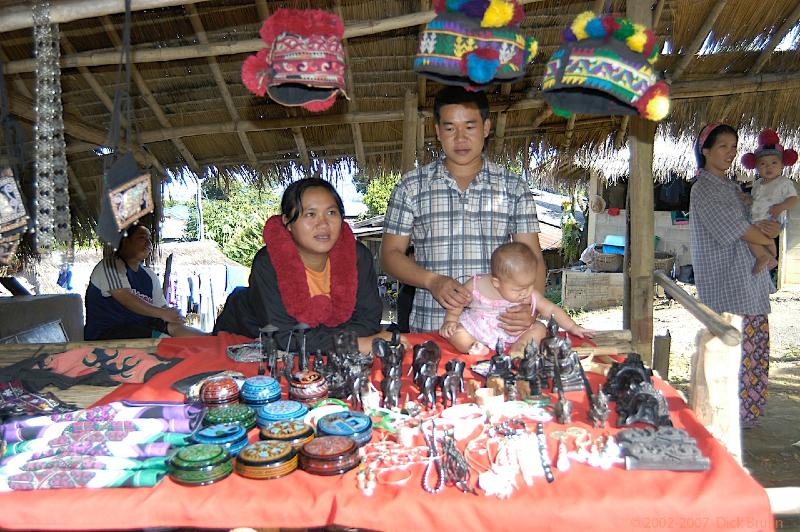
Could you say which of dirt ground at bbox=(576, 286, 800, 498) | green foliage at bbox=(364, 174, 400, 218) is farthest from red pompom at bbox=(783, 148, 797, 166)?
green foliage at bbox=(364, 174, 400, 218)

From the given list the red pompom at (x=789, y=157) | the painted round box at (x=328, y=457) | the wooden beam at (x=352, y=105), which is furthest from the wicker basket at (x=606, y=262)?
the painted round box at (x=328, y=457)

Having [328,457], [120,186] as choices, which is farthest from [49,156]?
[328,457]

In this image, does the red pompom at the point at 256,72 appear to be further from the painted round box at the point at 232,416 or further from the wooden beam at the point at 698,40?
the wooden beam at the point at 698,40

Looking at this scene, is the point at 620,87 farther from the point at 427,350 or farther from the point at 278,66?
the point at 278,66

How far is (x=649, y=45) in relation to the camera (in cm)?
255

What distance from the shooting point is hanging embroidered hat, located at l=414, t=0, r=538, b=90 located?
8.76ft

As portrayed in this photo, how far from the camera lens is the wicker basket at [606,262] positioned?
1280 cm

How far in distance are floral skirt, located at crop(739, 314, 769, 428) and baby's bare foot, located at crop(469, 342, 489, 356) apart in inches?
98.7

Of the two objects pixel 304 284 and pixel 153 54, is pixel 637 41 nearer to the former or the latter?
pixel 304 284

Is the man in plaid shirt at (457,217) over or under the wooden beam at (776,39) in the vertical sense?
under

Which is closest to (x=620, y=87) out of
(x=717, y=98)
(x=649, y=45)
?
(x=649, y=45)

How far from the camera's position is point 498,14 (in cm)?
267

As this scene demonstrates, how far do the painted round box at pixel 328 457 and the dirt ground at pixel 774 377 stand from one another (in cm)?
358

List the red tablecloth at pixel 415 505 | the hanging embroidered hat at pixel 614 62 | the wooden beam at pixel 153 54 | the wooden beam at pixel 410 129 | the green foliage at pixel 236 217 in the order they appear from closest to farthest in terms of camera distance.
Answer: the red tablecloth at pixel 415 505 → the hanging embroidered hat at pixel 614 62 → the wooden beam at pixel 153 54 → the wooden beam at pixel 410 129 → the green foliage at pixel 236 217
